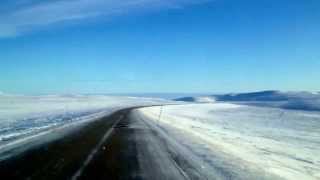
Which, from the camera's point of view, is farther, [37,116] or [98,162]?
[37,116]

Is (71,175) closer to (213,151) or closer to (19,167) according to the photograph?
(19,167)

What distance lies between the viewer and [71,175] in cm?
1144

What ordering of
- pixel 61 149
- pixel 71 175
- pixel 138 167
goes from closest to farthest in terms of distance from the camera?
pixel 71 175 → pixel 138 167 → pixel 61 149

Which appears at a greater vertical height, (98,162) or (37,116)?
(37,116)

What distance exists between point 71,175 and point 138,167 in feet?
7.86

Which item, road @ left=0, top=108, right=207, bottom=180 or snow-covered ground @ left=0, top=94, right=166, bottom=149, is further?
snow-covered ground @ left=0, top=94, right=166, bottom=149

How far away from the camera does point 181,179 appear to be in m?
11.6

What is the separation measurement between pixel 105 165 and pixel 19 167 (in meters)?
2.24

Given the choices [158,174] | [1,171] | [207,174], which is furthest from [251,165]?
[1,171]

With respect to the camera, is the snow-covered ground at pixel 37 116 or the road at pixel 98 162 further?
the snow-covered ground at pixel 37 116

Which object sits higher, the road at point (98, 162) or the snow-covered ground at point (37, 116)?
the snow-covered ground at point (37, 116)

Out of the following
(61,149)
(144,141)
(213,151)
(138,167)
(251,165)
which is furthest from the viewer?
(144,141)

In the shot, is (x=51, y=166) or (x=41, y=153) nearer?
(x=51, y=166)

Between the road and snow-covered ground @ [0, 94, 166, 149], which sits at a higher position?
snow-covered ground @ [0, 94, 166, 149]
